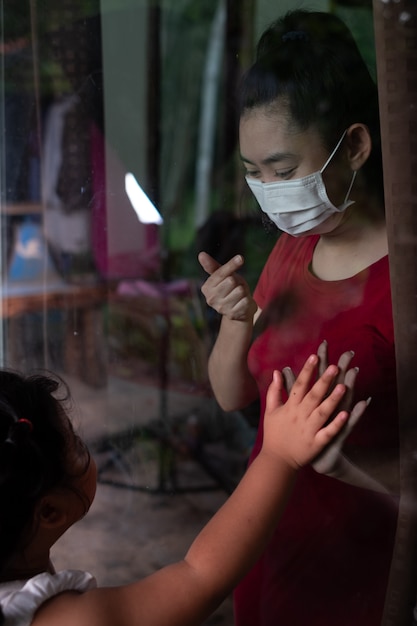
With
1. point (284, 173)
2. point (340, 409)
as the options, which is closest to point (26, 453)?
point (340, 409)

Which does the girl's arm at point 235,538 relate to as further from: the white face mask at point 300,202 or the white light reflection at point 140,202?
the white light reflection at point 140,202

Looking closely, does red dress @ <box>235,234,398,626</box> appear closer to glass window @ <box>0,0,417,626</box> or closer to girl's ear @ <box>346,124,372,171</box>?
→ glass window @ <box>0,0,417,626</box>

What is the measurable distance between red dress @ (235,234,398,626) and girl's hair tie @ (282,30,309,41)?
0.93ft

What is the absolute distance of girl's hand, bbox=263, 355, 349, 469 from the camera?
996mm

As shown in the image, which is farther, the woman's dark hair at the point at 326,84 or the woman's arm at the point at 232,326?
the woman's arm at the point at 232,326

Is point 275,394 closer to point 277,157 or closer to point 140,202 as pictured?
point 277,157

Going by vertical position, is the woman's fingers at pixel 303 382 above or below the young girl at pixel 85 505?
above

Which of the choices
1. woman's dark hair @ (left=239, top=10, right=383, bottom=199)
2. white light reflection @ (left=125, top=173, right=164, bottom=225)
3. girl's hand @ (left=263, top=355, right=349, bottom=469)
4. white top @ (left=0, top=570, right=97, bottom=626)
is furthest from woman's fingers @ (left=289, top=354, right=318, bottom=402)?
white light reflection @ (left=125, top=173, right=164, bottom=225)

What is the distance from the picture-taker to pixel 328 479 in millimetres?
1127

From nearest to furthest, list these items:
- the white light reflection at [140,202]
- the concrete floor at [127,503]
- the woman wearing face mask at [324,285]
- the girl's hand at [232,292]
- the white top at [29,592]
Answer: the white top at [29,592], the woman wearing face mask at [324,285], the girl's hand at [232,292], the white light reflection at [140,202], the concrete floor at [127,503]

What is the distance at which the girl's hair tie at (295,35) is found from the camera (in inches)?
43.1

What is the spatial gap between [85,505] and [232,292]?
38 cm

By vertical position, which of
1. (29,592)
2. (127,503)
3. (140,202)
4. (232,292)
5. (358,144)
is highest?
(358,144)

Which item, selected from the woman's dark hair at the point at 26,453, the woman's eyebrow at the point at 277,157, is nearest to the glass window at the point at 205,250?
the woman's eyebrow at the point at 277,157
